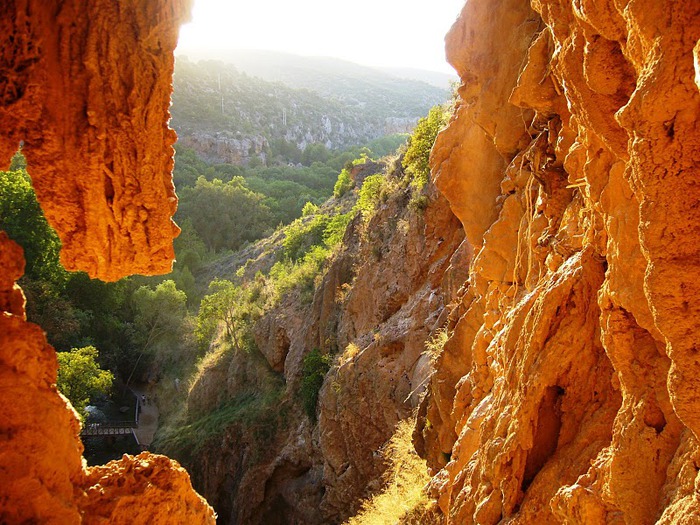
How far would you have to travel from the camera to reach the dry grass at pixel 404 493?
466 inches

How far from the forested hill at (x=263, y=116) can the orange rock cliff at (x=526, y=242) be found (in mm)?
76774

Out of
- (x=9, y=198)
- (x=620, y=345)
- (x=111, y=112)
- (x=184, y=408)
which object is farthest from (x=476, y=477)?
(x=9, y=198)

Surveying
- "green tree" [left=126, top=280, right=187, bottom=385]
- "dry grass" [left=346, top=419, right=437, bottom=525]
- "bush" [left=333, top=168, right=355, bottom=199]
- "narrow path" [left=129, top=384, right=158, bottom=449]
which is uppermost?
"bush" [left=333, top=168, right=355, bottom=199]

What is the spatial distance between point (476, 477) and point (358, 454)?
38.3 feet

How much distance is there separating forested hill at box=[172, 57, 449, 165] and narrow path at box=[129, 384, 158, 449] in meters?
50.5

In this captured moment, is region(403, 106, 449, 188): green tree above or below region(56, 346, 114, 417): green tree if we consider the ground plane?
above

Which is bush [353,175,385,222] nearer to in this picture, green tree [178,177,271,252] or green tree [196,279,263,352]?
green tree [196,279,263,352]

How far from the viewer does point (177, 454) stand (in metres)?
26.3

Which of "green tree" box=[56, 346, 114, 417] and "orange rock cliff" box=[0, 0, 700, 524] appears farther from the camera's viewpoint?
"green tree" box=[56, 346, 114, 417]

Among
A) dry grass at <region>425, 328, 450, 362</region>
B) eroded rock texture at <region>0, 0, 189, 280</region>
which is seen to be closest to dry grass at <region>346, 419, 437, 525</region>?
dry grass at <region>425, 328, 450, 362</region>

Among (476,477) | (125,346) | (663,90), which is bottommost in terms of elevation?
(125,346)

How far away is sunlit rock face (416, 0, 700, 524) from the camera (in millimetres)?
3396

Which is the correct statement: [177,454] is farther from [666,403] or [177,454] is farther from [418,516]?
[666,403]

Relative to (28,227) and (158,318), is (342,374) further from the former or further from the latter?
(158,318)
